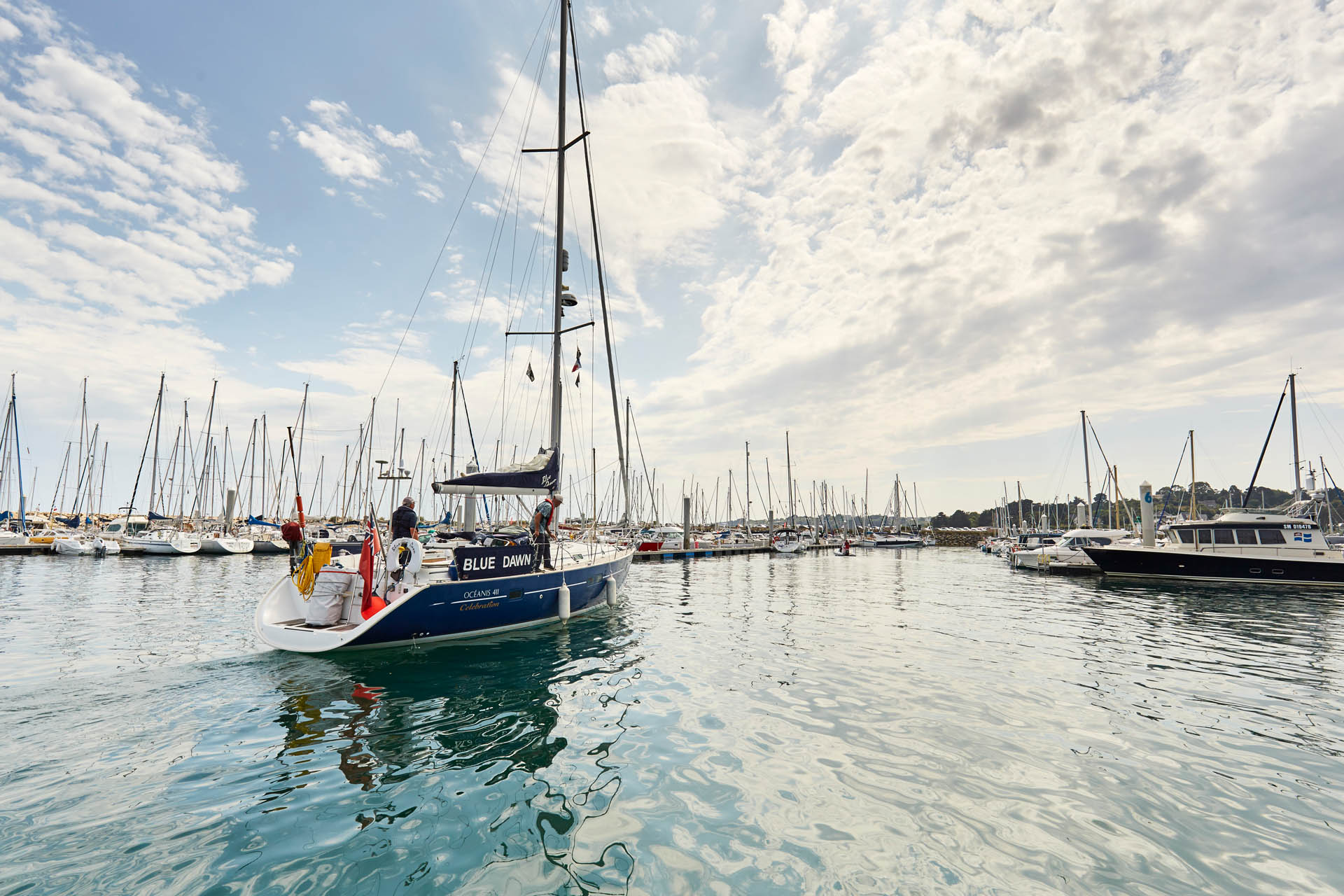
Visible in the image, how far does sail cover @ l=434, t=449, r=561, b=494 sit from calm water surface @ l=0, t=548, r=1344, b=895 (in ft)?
12.2

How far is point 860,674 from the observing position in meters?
9.29

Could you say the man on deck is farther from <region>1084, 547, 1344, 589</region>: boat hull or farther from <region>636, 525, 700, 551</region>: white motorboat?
<region>636, 525, 700, 551</region>: white motorboat

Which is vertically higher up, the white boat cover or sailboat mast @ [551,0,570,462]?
sailboat mast @ [551,0,570,462]

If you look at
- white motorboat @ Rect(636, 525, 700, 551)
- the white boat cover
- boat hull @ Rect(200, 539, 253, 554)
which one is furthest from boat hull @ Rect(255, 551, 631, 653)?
boat hull @ Rect(200, 539, 253, 554)

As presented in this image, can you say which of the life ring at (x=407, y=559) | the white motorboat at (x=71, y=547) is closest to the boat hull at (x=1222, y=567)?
the life ring at (x=407, y=559)

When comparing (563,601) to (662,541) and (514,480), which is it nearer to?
(514,480)

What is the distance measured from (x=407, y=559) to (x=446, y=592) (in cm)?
114

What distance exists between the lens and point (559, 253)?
16391 millimetres

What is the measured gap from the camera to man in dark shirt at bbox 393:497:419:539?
1016cm

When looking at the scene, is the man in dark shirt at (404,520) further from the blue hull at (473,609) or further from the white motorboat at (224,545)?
the white motorboat at (224,545)

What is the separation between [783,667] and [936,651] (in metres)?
3.85

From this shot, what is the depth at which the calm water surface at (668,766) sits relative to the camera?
3771 mm

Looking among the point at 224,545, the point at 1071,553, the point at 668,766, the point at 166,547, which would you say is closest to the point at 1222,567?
the point at 1071,553

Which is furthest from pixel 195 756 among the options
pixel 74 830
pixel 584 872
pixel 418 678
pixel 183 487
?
pixel 183 487
